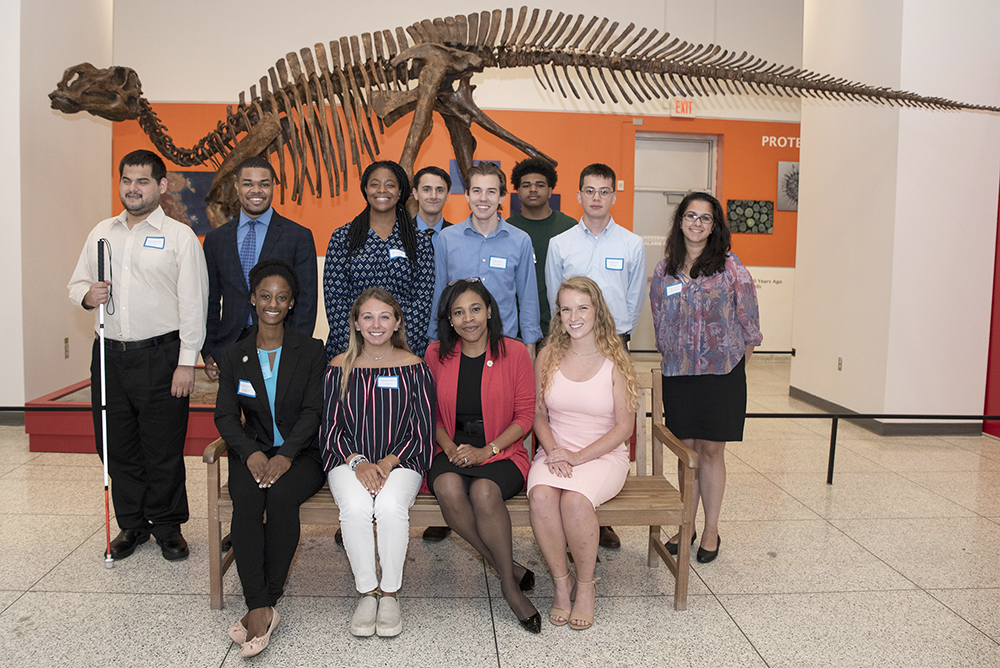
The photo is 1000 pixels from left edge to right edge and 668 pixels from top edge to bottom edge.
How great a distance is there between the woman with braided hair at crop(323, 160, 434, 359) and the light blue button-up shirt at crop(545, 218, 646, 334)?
67cm

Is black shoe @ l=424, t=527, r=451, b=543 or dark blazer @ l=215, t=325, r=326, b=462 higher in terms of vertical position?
dark blazer @ l=215, t=325, r=326, b=462

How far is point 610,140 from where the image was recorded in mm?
8820

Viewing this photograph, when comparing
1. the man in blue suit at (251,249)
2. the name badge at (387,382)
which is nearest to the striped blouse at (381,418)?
the name badge at (387,382)

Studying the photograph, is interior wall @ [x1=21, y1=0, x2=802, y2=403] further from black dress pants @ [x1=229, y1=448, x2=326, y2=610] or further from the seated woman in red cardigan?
the seated woman in red cardigan

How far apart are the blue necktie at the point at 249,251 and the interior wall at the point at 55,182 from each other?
3.39 m

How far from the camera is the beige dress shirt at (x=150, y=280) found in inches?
121

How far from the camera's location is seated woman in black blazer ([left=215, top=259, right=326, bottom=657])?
2.55m

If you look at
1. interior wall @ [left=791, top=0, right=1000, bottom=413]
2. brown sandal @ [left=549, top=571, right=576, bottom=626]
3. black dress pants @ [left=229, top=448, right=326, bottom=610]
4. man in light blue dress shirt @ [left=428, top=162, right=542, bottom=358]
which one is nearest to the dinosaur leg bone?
man in light blue dress shirt @ [left=428, top=162, right=542, bottom=358]

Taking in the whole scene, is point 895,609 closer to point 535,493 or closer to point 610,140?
point 535,493

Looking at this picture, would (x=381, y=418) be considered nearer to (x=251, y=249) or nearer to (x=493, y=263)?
(x=493, y=263)

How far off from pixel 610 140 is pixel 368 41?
17.0ft

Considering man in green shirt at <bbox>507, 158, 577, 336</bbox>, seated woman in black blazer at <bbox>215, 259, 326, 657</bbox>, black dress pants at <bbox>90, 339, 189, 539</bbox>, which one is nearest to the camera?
seated woman in black blazer at <bbox>215, 259, 326, 657</bbox>

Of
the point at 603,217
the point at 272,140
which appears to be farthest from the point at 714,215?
the point at 272,140

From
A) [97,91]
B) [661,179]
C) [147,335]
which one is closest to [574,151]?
[661,179]
